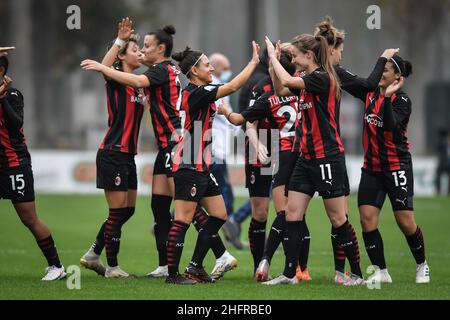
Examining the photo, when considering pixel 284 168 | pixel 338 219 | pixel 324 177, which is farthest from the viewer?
pixel 284 168

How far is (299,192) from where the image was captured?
31.9 ft

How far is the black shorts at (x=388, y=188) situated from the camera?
33.4 feet

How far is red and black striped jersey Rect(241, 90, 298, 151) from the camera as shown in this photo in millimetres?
10422

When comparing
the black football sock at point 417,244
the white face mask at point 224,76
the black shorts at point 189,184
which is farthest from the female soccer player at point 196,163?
the white face mask at point 224,76

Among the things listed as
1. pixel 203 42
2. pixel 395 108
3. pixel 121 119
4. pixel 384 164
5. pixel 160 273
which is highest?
pixel 203 42

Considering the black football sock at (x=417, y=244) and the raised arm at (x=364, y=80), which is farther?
the black football sock at (x=417, y=244)

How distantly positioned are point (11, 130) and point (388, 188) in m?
3.85

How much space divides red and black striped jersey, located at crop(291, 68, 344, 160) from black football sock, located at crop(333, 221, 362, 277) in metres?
0.74

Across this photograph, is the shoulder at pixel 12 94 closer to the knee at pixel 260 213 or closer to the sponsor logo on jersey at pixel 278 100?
the sponsor logo on jersey at pixel 278 100

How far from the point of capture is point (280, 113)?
34.7ft

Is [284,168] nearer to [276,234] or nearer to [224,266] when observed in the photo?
[276,234]

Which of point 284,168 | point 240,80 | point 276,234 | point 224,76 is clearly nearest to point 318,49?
point 240,80

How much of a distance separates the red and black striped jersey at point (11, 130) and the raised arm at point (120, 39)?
1.02 meters
